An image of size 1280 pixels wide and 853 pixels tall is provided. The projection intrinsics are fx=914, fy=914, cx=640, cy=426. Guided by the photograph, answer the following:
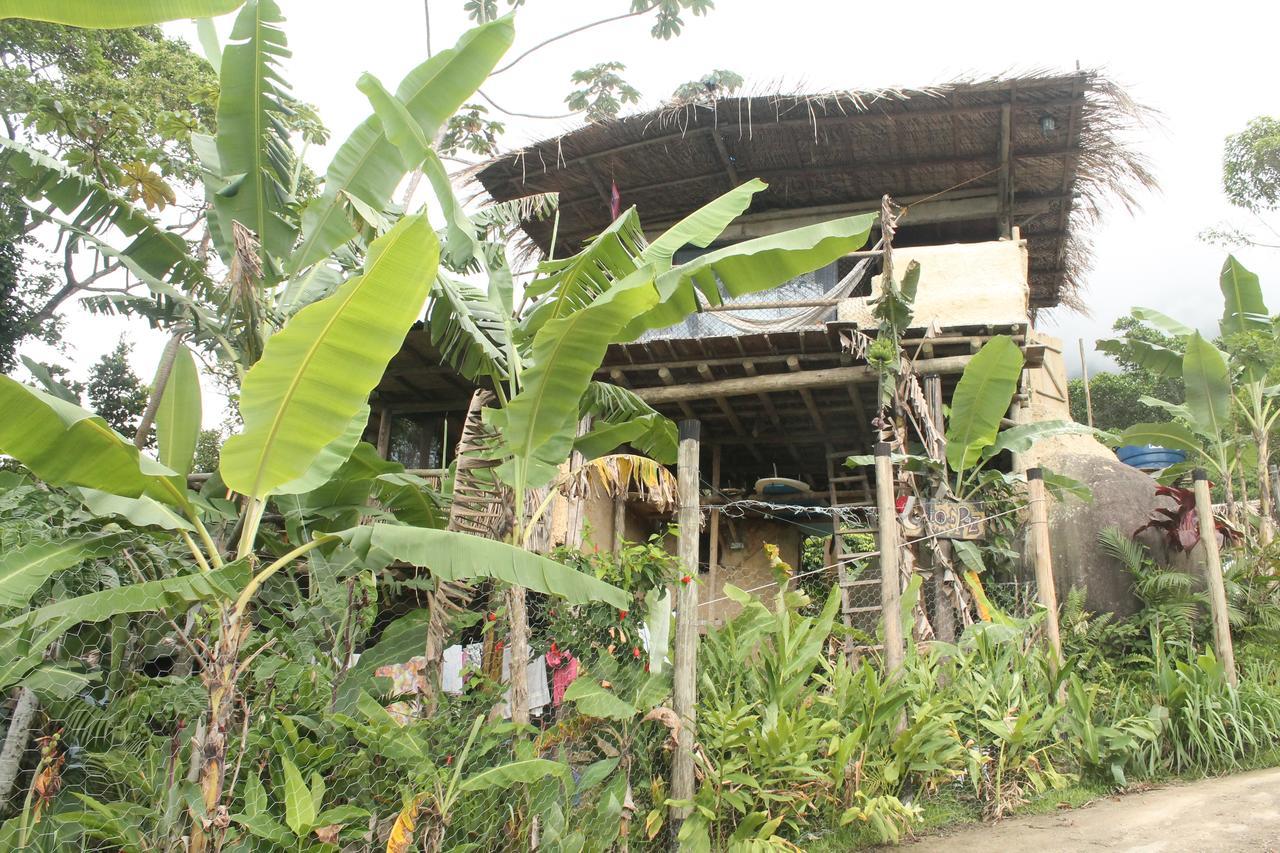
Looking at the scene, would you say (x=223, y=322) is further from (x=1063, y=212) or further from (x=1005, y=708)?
(x=1063, y=212)

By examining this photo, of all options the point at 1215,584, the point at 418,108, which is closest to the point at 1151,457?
the point at 1215,584

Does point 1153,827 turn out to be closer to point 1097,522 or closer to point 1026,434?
point 1026,434

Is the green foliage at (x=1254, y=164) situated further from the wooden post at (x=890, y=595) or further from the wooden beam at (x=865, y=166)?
the wooden post at (x=890, y=595)

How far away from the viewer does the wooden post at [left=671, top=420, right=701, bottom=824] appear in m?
4.34

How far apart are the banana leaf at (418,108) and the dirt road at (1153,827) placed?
14.1 ft

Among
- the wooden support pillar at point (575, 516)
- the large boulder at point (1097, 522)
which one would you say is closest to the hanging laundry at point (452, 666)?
the wooden support pillar at point (575, 516)

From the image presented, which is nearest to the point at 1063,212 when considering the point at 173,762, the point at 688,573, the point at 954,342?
the point at 954,342

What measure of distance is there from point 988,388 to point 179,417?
5896mm

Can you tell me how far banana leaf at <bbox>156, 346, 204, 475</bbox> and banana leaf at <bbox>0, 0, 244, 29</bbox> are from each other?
5.70 ft

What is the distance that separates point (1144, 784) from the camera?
550cm

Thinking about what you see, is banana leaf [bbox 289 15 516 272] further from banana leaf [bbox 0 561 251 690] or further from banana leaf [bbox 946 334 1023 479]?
banana leaf [bbox 946 334 1023 479]

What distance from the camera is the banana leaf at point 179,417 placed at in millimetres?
4348

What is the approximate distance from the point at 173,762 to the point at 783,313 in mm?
7524

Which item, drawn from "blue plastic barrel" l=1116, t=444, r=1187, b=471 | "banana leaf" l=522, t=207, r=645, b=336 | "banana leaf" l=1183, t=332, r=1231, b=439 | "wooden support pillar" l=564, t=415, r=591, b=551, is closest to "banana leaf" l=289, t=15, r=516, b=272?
"banana leaf" l=522, t=207, r=645, b=336
